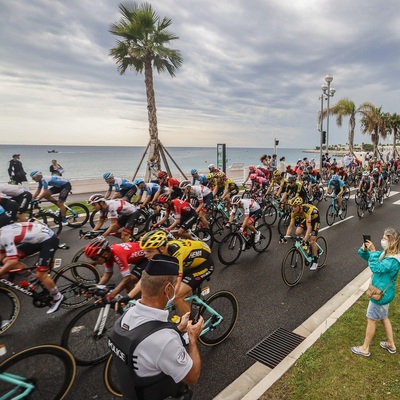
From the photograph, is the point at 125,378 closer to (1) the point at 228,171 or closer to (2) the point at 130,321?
(2) the point at 130,321

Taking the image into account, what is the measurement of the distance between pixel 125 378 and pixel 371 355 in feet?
11.7

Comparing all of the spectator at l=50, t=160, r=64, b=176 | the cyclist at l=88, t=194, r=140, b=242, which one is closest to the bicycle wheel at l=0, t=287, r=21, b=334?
the cyclist at l=88, t=194, r=140, b=242

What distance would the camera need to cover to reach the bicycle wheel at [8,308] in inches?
180

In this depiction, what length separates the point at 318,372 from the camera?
3441 mm

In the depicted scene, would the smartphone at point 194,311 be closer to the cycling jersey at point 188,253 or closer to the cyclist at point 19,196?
the cycling jersey at point 188,253

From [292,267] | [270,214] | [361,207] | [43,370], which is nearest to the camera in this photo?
[43,370]

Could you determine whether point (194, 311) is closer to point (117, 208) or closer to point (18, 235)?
point (18, 235)

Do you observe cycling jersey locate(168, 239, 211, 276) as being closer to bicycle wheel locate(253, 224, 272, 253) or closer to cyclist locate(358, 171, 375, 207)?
bicycle wheel locate(253, 224, 272, 253)

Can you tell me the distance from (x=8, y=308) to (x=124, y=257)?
7.74ft

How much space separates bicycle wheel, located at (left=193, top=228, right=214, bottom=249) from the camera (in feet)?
26.9

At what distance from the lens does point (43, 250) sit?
4883mm

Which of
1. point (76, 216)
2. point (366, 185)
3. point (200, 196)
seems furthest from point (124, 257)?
point (366, 185)

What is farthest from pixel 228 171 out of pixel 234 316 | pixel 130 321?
pixel 130 321

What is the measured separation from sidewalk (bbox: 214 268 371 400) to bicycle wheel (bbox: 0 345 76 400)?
1831 mm
